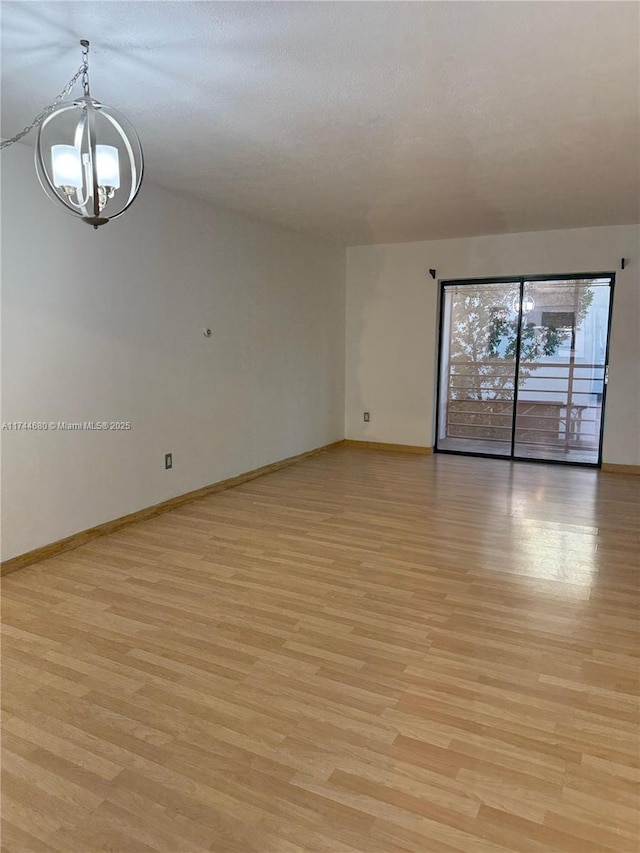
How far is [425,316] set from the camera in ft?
21.6

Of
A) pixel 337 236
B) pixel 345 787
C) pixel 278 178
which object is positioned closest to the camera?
pixel 345 787

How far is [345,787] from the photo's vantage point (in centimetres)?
172

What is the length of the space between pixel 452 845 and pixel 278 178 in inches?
151

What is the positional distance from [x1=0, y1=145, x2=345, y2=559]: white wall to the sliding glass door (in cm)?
187

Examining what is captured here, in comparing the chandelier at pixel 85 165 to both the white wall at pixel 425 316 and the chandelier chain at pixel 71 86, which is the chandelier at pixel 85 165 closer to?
the chandelier chain at pixel 71 86

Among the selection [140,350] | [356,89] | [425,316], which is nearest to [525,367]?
[425,316]

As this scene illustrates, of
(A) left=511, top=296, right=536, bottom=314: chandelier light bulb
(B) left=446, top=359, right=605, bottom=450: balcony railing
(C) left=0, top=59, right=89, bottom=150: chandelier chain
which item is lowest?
(B) left=446, top=359, right=605, bottom=450: balcony railing

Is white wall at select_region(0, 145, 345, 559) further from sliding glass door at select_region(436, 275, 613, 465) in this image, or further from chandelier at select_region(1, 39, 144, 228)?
sliding glass door at select_region(436, 275, 613, 465)

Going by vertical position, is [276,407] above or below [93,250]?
below

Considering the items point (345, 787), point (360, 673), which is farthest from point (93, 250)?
point (345, 787)

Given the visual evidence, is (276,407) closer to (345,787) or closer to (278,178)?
(278,178)

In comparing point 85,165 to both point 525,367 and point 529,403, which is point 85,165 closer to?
point 525,367

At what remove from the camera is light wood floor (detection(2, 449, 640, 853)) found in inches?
63.3

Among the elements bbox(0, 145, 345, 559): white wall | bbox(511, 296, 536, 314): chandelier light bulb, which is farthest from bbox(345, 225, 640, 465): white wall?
bbox(0, 145, 345, 559): white wall
